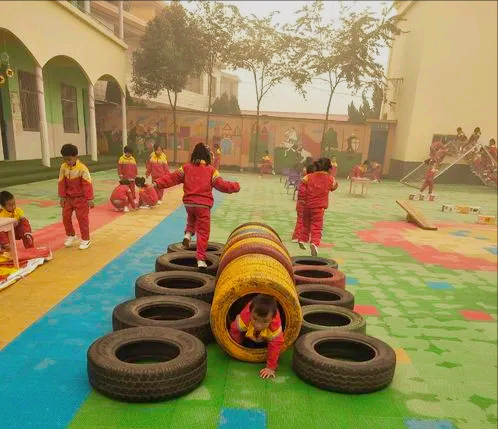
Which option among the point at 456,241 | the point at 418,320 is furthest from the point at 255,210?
the point at 418,320

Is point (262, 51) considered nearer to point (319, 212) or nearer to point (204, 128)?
point (204, 128)

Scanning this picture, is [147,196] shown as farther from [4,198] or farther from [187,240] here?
[187,240]

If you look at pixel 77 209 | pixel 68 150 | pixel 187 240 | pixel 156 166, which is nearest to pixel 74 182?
pixel 77 209

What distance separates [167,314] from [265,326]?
1525 mm

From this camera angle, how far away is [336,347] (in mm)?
4086

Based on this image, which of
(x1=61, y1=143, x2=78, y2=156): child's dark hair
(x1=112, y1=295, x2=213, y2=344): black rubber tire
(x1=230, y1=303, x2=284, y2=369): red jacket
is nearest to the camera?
(x1=230, y1=303, x2=284, y2=369): red jacket

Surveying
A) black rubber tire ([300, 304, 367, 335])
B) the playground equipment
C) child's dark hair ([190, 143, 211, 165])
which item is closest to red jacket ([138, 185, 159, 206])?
child's dark hair ([190, 143, 211, 165])

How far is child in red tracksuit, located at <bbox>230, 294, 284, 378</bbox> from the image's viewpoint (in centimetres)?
359

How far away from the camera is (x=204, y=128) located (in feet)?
86.8

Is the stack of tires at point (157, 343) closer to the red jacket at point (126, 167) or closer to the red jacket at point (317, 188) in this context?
the red jacket at point (317, 188)

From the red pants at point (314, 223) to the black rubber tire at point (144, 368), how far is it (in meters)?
4.52

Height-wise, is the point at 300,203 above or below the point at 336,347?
above

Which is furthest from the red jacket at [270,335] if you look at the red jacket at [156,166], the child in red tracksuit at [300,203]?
the red jacket at [156,166]

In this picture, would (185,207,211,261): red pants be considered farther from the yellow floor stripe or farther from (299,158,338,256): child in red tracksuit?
(299,158,338,256): child in red tracksuit
